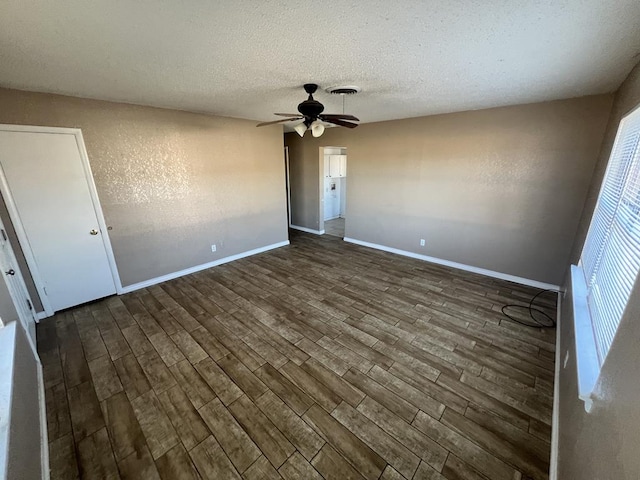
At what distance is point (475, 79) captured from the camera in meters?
2.40

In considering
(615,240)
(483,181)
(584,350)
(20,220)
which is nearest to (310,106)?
(615,240)

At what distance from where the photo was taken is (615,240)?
1538mm

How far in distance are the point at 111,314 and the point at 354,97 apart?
3.98m

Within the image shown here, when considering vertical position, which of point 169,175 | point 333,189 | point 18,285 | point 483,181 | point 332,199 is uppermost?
point 169,175

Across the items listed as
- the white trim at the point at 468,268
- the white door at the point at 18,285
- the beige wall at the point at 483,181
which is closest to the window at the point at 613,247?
the beige wall at the point at 483,181

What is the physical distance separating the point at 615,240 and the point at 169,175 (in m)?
4.74

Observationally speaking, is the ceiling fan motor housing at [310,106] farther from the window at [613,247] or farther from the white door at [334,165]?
the white door at [334,165]

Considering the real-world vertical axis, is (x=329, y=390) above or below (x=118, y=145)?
below

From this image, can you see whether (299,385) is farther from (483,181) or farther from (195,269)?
(483,181)

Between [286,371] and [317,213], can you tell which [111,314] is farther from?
[317,213]

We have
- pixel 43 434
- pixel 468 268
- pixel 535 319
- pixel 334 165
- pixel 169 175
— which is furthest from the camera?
pixel 334 165

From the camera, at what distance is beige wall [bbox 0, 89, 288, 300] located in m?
3.05

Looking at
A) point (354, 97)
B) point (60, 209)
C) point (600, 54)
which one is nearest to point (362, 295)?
point (354, 97)

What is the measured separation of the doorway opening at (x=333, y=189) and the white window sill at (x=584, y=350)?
440cm
